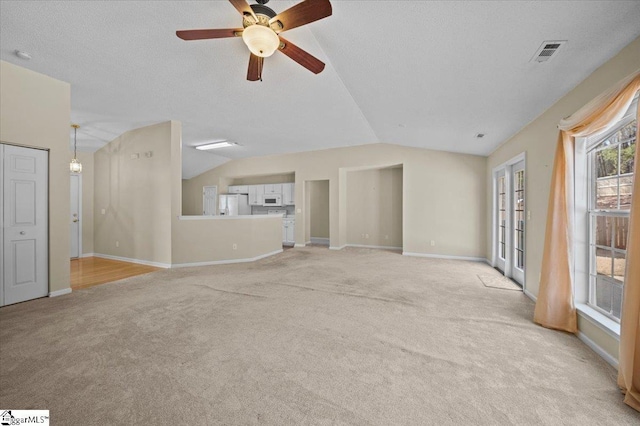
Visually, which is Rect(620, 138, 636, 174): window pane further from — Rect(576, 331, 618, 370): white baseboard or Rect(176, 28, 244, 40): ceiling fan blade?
Answer: Rect(176, 28, 244, 40): ceiling fan blade

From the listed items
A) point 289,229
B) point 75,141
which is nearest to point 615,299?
point 289,229

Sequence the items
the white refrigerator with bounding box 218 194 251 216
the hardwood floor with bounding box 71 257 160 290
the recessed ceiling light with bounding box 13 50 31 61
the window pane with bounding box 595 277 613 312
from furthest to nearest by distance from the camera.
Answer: the white refrigerator with bounding box 218 194 251 216
the hardwood floor with bounding box 71 257 160 290
the recessed ceiling light with bounding box 13 50 31 61
the window pane with bounding box 595 277 613 312

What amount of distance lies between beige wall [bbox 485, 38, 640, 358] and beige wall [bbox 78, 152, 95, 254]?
9.11 m

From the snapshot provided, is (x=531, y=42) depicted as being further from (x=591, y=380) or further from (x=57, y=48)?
(x=57, y=48)

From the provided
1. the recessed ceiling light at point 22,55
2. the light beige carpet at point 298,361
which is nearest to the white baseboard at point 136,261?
the light beige carpet at point 298,361

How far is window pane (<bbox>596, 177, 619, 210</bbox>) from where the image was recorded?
7.15 ft

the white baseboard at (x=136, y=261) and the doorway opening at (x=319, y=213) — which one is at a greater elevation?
the doorway opening at (x=319, y=213)

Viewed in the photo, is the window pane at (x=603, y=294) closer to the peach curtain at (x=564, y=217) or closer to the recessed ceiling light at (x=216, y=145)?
the peach curtain at (x=564, y=217)

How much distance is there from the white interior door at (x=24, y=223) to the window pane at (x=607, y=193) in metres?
6.34

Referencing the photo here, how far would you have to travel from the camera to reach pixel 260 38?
6.49 ft

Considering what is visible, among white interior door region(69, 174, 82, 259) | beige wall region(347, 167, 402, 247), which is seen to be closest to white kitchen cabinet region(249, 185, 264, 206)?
beige wall region(347, 167, 402, 247)

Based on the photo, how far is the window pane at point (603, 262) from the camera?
2268 mm

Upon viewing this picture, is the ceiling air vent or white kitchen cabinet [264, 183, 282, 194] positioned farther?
white kitchen cabinet [264, 183, 282, 194]

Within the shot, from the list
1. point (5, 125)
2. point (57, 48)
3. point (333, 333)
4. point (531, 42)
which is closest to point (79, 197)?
point (5, 125)
